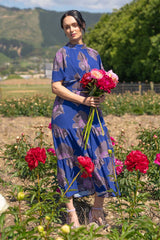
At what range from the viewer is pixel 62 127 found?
9.33 feet

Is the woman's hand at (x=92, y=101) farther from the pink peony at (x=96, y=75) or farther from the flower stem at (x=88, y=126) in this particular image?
the pink peony at (x=96, y=75)

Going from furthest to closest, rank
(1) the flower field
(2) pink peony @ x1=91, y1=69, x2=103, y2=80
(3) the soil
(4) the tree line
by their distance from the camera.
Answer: (4) the tree line < (3) the soil < (2) pink peony @ x1=91, y1=69, x2=103, y2=80 < (1) the flower field

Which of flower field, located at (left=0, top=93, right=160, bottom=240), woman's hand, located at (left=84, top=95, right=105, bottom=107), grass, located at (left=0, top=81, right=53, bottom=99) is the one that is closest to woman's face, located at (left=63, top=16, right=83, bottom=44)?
woman's hand, located at (left=84, top=95, right=105, bottom=107)

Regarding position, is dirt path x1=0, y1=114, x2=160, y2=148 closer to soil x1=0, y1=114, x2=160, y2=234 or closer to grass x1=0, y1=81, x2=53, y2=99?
soil x1=0, y1=114, x2=160, y2=234

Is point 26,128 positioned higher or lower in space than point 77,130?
lower

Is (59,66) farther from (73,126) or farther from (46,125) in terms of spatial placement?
(46,125)

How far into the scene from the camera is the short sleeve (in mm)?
2836

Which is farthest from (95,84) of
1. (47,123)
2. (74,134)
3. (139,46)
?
(139,46)

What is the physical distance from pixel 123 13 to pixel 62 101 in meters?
29.3

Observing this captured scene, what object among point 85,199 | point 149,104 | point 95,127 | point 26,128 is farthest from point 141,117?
point 95,127

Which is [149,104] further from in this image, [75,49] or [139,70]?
[139,70]

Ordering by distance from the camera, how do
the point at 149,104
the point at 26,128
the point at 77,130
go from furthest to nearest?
1. the point at 149,104
2. the point at 26,128
3. the point at 77,130

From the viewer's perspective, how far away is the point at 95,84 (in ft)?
8.73

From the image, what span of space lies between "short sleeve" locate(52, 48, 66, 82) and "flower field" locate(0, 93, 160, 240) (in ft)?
2.52
